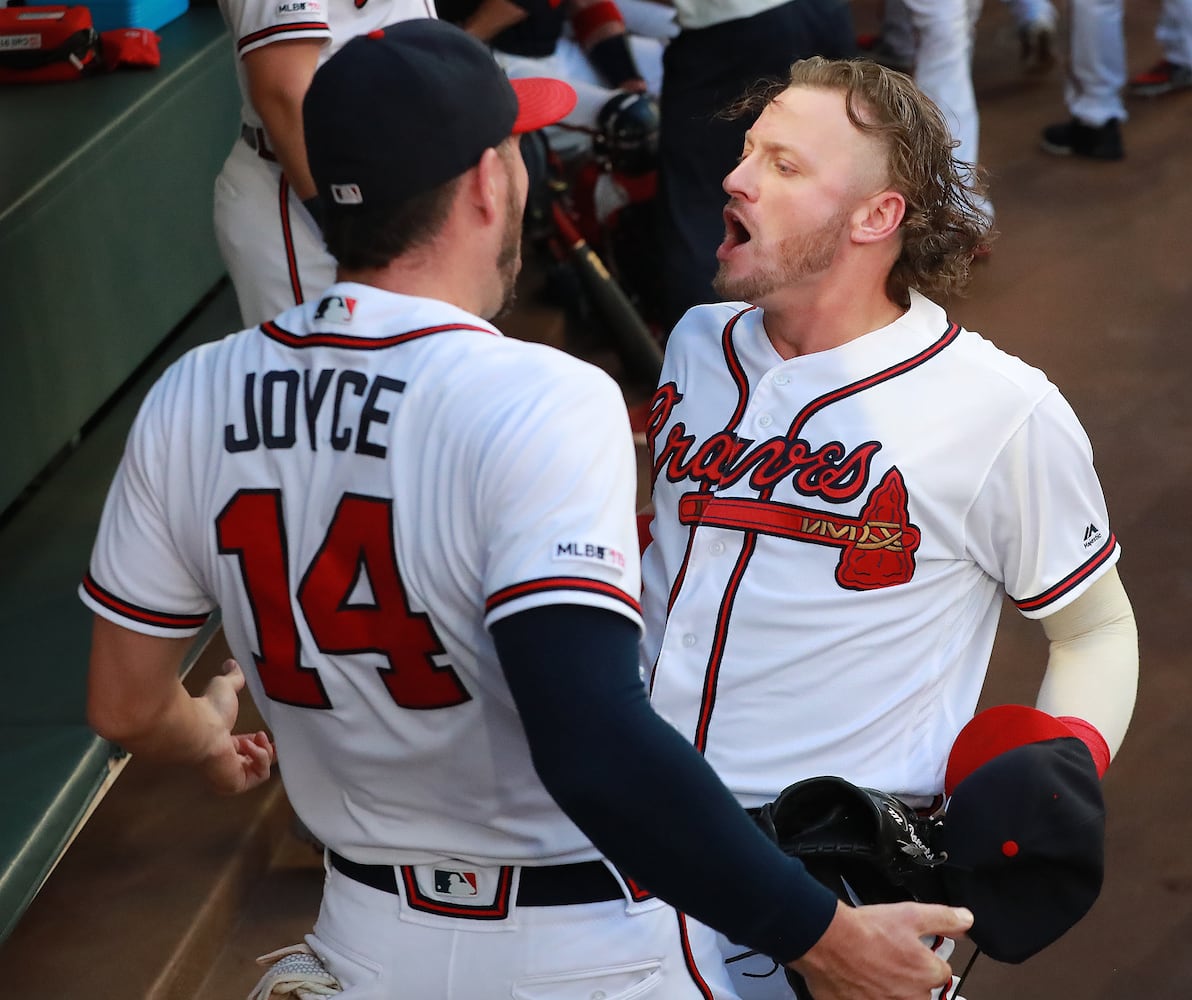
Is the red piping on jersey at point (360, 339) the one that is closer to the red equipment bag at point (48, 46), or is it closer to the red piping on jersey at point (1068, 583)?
the red piping on jersey at point (1068, 583)

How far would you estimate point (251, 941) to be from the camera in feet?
8.25

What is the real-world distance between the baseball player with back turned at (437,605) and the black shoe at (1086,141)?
4831mm

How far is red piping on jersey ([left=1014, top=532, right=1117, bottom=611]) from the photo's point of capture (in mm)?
1729

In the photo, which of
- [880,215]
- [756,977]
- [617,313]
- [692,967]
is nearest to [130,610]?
[692,967]

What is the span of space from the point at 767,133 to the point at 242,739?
1.03 meters

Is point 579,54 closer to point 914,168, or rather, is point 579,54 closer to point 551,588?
point 914,168

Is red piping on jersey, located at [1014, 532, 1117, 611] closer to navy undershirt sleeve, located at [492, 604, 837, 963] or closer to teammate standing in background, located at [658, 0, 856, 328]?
navy undershirt sleeve, located at [492, 604, 837, 963]

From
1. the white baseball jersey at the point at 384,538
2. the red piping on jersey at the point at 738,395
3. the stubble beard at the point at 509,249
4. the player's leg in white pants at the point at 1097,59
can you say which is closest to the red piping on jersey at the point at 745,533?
the red piping on jersey at the point at 738,395

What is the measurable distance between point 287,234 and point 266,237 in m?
0.04

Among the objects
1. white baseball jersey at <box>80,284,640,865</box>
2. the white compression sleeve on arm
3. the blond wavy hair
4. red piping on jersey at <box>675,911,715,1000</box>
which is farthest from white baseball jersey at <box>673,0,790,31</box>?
red piping on jersey at <box>675,911,715,1000</box>

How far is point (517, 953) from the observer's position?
133 centimetres

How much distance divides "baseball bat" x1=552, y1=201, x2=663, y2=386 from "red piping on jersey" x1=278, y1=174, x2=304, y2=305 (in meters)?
1.61

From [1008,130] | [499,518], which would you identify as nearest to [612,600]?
[499,518]

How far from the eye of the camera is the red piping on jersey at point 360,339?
1.21 m
